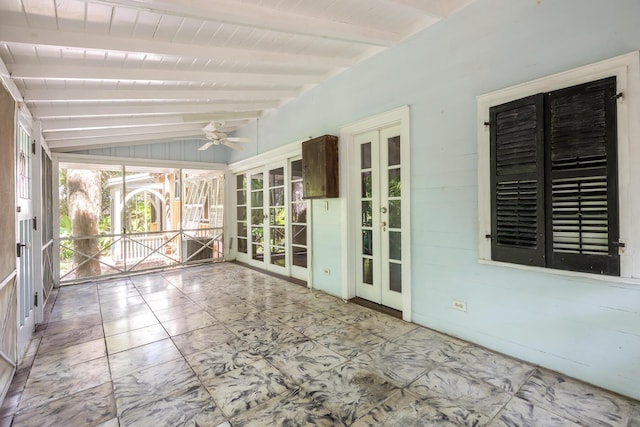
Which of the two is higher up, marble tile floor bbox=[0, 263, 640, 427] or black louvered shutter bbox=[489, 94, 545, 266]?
black louvered shutter bbox=[489, 94, 545, 266]

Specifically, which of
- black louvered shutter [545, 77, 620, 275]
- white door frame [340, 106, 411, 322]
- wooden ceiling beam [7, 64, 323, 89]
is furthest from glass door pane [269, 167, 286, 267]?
black louvered shutter [545, 77, 620, 275]

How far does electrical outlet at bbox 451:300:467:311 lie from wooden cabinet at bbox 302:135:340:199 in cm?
185

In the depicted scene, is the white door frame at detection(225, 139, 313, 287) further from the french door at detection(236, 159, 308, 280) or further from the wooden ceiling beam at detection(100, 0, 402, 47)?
the wooden ceiling beam at detection(100, 0, 402, 47)

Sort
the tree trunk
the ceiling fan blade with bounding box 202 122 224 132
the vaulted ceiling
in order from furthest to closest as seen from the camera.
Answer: the tree trunk
the ceiling fan blade with bounding box 202 122 224 132
the vaulted ceiling

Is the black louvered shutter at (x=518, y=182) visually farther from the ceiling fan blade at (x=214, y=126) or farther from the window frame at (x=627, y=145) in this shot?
the ceiling fan blade at (x=214, y=126)

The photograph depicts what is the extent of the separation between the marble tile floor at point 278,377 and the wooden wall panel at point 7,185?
90 cm

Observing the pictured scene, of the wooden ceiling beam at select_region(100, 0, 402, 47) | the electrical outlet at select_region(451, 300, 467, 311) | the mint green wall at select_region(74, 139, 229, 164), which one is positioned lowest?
the electrical outlet at select_region(451, 300, 467, 311)

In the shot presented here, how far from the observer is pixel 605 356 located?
1.90 m

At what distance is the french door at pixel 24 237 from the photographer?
98.9 inches

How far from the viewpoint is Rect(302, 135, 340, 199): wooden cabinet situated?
12.3 ft

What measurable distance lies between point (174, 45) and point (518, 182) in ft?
10.1

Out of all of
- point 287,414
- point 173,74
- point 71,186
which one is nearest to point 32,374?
point 287,414

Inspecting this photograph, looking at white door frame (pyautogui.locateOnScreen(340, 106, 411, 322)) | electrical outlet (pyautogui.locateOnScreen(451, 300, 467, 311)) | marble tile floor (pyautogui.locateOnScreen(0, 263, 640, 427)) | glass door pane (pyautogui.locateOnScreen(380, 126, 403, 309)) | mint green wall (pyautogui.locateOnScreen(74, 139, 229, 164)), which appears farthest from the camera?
mint green wall (pyautogui.locateOnScreen(74, 139, 229, 164))

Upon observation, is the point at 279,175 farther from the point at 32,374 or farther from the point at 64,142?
the point at 32,374
